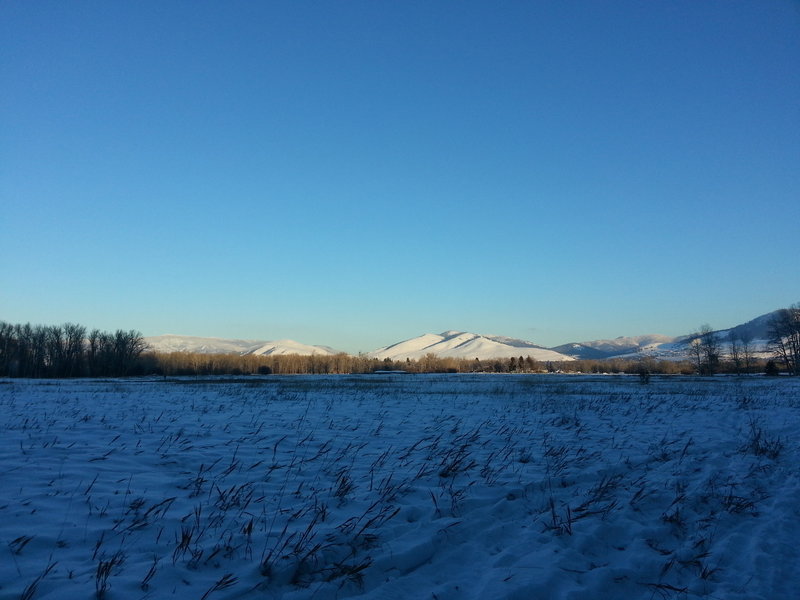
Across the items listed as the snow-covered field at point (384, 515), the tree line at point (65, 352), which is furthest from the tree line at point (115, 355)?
the snow-covered field at point (384, 515)

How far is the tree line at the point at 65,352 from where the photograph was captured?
10075cm

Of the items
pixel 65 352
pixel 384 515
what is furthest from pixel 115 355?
pixel 384 515

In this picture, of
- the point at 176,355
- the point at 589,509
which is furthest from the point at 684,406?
the point at 176,355

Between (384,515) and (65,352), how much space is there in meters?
132

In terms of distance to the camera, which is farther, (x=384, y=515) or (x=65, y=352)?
(x=65, y=352)

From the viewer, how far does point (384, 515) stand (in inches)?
217

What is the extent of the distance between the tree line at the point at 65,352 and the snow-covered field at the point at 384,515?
118m

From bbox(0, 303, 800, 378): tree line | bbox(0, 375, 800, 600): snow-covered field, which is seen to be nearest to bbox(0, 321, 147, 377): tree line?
bbox(0, 303, 800, 378): tree line

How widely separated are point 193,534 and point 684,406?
2201 centimetres

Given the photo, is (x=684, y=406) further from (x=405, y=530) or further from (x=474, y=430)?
(x=405, y=530)

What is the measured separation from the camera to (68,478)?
625cm

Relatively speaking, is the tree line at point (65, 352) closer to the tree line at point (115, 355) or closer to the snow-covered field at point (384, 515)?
the tree line at point (115, 355)

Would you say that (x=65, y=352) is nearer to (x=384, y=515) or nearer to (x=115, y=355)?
(x=115, y=355)

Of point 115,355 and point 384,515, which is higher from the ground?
point 115,355
